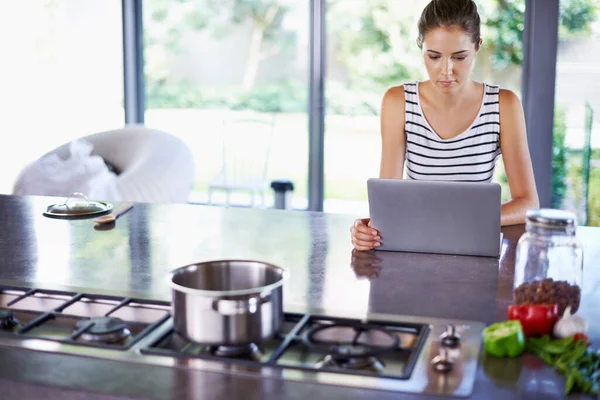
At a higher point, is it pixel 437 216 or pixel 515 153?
pixel 515 153

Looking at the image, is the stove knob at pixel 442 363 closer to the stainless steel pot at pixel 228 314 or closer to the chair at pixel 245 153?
the stainless steel pot at pixel 228 314

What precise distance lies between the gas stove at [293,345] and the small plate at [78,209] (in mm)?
803

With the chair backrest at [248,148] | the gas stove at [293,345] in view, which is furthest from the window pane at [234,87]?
the gas stove at [293,345]

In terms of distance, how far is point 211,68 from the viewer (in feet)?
18.0

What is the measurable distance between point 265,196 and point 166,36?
1.29 metres

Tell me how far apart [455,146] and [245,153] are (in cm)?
301

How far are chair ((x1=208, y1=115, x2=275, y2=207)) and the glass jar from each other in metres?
3.92

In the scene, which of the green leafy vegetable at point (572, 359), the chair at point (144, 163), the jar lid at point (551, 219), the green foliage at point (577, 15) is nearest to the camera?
the green leafy vegetable at point (572, 359)

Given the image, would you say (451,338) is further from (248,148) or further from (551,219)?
(248,148)

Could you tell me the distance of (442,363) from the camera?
125cm

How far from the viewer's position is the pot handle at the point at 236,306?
1.24 metres

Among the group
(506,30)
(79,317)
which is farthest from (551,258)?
(506,30)

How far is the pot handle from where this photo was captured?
1.24m

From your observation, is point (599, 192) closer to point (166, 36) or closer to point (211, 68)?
point (211, 68)
